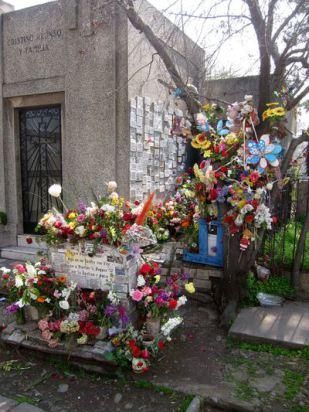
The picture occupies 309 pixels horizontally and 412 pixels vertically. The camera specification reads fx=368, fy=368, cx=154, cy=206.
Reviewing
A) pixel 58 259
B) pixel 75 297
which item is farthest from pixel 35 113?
pixel 75 297

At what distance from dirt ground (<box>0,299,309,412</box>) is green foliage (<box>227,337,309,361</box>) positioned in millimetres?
50

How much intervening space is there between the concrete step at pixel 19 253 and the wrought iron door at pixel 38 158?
41 cm

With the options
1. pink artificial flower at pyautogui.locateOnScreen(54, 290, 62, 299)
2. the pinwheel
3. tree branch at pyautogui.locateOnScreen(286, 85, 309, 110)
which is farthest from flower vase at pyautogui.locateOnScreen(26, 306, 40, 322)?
tree branch at pyautogui.locateOnScreen(286, 85, 309, 110)

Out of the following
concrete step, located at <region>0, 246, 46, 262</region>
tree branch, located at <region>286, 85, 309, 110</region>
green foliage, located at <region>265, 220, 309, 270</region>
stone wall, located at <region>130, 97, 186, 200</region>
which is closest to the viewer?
tree branch, located at <region>286, 85, 309, 110</region>

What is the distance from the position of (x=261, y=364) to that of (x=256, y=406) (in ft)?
1.94

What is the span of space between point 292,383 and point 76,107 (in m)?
4.62

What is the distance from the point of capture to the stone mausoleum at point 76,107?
5.41m

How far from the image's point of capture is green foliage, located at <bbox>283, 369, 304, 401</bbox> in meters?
2.71

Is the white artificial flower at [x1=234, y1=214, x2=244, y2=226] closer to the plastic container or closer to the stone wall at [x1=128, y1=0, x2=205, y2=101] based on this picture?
the plastic container

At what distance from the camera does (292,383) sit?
285 cm

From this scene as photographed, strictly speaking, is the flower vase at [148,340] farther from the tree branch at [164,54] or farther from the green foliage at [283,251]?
the tree branch at [164,54]

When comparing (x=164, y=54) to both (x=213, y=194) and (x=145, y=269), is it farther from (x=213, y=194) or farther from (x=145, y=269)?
(x=145, y=269)

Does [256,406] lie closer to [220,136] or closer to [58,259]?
[58,259]

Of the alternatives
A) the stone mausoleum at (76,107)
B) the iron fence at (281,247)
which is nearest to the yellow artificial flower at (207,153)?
the iron fence at (281,247)
